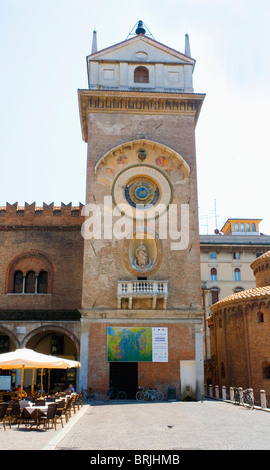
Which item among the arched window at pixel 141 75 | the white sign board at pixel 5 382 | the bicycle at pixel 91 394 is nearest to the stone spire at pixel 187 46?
the arched window at pixel 141 75

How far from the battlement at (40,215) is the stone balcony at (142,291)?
8.19m

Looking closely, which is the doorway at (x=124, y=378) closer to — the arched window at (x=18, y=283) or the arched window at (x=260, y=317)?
the arched window at (x=260, y=317)

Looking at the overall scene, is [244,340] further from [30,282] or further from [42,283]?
[30,282]

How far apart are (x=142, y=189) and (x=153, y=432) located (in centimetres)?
1930

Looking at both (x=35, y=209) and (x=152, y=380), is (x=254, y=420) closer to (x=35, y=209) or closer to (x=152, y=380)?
(x=152, y=380)

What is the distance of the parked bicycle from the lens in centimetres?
2731

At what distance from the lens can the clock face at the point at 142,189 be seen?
103 ft

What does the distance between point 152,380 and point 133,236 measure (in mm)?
8813

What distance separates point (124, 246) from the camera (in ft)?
99.3

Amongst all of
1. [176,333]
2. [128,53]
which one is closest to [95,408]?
[176,333]

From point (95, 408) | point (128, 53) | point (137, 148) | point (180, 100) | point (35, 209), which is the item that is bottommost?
point (95, 408)

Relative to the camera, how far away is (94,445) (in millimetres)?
12570

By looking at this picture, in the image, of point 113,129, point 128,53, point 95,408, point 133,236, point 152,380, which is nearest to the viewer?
point 95,408

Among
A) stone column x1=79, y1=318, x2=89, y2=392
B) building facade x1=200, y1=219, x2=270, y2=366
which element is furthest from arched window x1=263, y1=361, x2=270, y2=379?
building facade x1=200, y1=219, x2=270, y2=366
